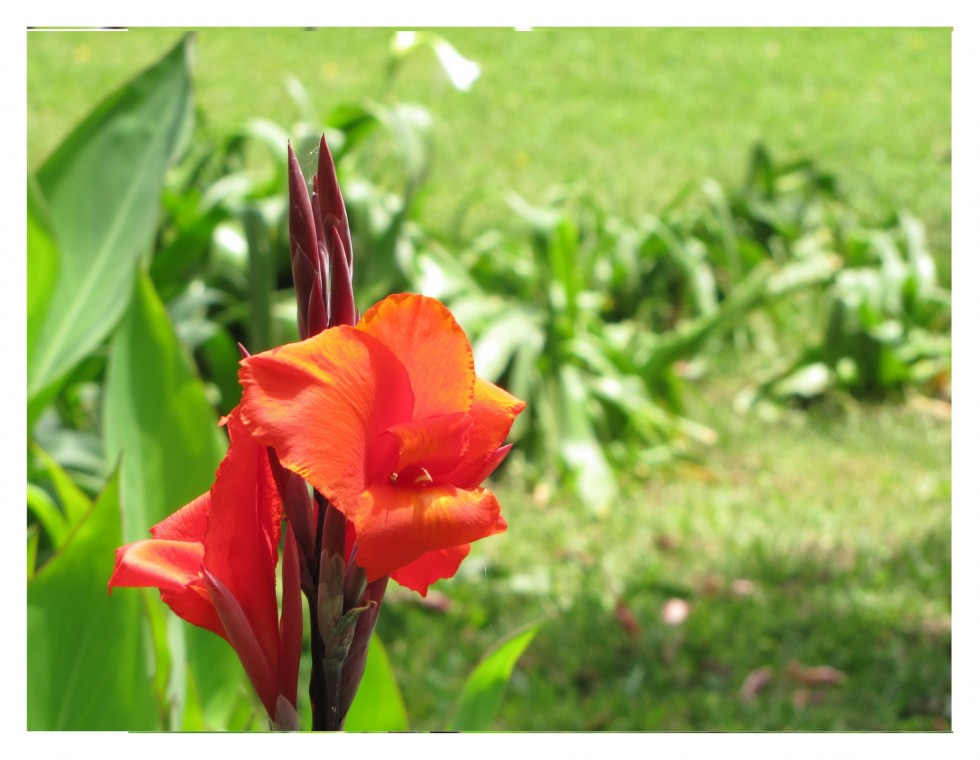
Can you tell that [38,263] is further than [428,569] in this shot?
Yes

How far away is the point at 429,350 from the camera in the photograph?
0.34m

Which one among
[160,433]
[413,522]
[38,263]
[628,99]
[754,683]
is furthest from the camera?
[628,99]

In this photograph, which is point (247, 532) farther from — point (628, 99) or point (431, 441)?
point (628, 99)

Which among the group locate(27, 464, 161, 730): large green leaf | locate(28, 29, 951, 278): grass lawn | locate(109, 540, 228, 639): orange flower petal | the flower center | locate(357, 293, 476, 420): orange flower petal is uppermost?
locate(28, 29, 951, 278): grass lawn

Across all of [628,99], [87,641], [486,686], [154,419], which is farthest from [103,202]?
[628,99]

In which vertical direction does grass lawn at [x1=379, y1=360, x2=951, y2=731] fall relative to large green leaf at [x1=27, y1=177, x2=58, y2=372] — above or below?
below

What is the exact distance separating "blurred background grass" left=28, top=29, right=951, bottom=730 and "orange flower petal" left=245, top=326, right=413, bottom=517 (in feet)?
3.34

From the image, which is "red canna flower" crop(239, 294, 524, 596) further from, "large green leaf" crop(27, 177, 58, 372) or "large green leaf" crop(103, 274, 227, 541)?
"large green leaf" crop(27, 177, 58, 372)

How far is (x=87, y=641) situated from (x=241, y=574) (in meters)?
0.45

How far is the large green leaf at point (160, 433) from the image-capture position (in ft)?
2.91

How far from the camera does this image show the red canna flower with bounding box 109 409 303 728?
0.34 m

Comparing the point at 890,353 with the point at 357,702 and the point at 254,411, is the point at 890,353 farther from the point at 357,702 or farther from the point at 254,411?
the point at 254,411

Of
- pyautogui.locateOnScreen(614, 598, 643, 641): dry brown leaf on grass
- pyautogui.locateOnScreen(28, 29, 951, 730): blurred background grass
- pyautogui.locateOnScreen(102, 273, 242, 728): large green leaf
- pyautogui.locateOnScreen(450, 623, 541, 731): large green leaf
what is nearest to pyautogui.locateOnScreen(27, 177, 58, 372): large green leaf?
pyautogui.locateOnScreen(102, 273, 242, 728): large green leaf

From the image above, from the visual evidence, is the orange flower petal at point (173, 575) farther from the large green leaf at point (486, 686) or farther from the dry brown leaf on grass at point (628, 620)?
the dry brown leaf on grass at point (628, 620)
